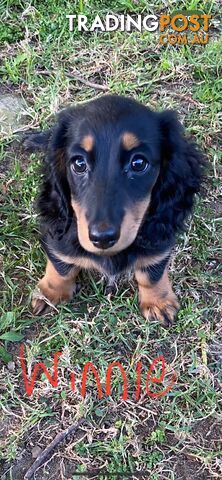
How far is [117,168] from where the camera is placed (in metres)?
2.38

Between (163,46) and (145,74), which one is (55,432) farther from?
(163,46)

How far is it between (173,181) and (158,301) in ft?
2.25

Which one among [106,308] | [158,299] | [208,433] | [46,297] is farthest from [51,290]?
[208,433]

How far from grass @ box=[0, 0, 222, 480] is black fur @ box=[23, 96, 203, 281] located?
390 millimetres

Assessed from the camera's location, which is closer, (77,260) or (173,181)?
(173,181)

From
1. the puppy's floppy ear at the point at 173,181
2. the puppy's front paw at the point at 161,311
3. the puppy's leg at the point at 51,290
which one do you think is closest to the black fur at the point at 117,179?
the puppy's floppy ear at the point at 173,181

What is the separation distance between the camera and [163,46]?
13.0 feet

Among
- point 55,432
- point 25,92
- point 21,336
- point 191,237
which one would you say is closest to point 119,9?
point 25,92

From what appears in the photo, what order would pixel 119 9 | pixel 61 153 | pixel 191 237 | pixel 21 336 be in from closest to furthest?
1. pixel 61 153
2. pixel 21 336
3. pixel 191 237
4. pixel 119 9

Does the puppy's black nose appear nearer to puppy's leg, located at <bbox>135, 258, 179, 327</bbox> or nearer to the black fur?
the black fur

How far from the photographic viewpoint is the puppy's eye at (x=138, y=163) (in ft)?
7.96

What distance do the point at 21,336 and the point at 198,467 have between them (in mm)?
971

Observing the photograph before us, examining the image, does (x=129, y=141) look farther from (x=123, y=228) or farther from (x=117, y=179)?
(x=123, y=228)

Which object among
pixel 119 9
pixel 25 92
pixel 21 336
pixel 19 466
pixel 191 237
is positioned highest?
pixel 119 9
